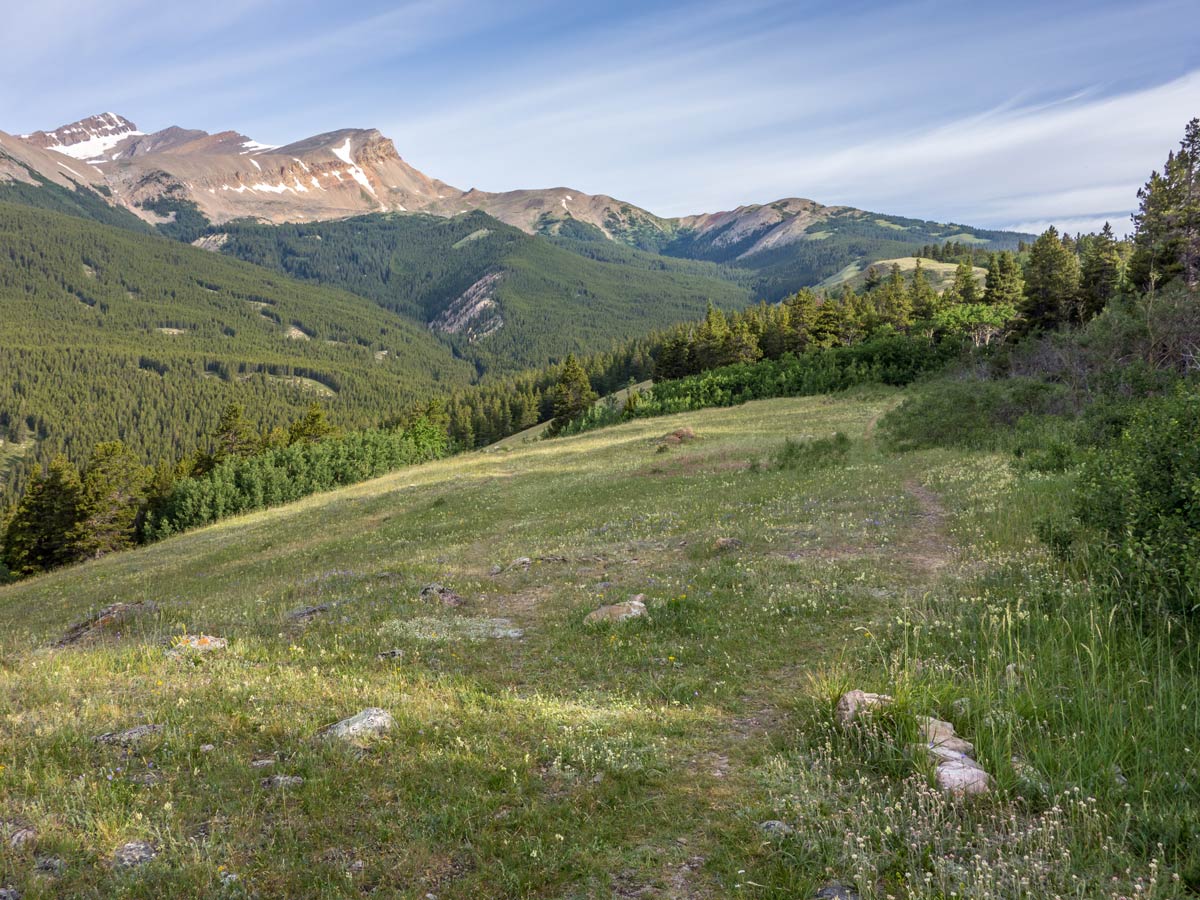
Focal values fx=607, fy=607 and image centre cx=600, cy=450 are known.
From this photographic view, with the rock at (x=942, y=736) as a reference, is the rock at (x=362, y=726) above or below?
below

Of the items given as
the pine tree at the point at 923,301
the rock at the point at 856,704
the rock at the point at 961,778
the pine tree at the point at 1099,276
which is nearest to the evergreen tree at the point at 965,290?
the pine tree at the point at 923,301

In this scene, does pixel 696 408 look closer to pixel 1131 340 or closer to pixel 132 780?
pixel 1131 340

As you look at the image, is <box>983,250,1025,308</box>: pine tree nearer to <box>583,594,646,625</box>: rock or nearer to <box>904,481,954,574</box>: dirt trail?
<box>904,481,954,574</box>: dirt trail

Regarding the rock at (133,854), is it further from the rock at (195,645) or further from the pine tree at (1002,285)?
the pine tree at (1002,285)

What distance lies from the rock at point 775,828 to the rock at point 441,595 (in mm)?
9659

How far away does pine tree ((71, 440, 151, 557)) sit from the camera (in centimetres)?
6694

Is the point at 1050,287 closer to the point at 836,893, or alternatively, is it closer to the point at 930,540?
the point at 930,540

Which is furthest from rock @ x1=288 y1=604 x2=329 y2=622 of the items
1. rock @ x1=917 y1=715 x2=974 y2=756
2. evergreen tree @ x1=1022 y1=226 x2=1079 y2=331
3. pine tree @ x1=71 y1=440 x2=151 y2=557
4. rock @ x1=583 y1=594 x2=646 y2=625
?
evergreen tree @ x1=1022 y1=226 x2=1079 y2=331

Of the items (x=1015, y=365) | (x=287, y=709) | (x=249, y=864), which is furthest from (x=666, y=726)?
(x=1015, y=365)

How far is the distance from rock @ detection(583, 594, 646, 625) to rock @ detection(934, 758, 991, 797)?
6218 millimetres

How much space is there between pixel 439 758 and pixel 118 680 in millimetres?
5719

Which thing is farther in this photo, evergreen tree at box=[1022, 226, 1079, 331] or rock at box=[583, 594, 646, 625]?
evergreen tree at box=[1022, 226, 1079, 331]

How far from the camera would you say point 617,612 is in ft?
37.3

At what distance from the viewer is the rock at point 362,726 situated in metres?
6.59
